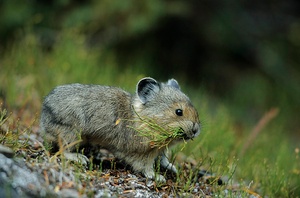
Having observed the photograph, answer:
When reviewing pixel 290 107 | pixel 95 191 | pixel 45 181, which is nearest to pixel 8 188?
pixel 45 181

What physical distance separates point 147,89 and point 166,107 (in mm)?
314

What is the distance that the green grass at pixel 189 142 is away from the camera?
6.39 metres

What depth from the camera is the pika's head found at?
5.77 meters

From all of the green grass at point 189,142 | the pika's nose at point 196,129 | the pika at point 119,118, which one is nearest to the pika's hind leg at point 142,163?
the pika at point 119,118

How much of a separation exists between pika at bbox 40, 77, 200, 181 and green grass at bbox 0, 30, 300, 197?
299 mm

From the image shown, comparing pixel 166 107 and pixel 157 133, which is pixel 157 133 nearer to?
pixel 157 133

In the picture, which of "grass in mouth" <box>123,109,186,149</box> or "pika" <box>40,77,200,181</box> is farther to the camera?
"pika" <box>40,77,200,181</box>

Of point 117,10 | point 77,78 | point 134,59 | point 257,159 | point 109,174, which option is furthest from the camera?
point 134,59

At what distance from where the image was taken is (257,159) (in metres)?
7.68

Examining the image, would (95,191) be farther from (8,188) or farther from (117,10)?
(117,10)

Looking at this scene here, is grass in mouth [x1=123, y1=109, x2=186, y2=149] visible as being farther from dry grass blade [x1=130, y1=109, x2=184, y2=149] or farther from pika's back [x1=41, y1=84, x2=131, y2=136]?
pika's back [x1=41, y1=84, x2=131, y2=136]

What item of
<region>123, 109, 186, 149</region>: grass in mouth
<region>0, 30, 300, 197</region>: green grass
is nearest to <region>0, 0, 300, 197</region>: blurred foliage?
<region>0, 30, 300, 197</region>: green grass

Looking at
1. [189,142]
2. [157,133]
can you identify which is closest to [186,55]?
[189,142]

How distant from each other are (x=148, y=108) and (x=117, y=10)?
19.5ft
